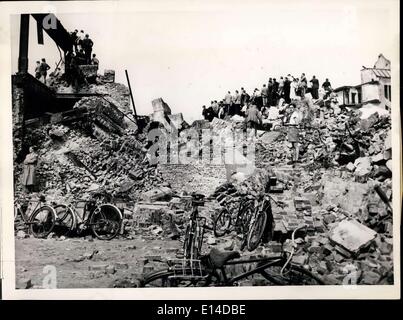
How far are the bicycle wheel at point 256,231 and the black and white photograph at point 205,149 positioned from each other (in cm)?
1

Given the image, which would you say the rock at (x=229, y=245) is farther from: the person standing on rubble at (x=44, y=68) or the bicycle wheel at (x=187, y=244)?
the person standing on rubble at (x=44, y=68)

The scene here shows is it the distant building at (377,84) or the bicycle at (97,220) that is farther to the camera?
the bicycle at (97,220)

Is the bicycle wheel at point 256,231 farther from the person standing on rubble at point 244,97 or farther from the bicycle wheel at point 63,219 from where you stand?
the bicycle wheel at point 63,219

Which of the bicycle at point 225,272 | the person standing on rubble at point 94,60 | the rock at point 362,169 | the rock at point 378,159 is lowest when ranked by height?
the bicycle at point 225,272

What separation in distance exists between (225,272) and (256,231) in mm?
423

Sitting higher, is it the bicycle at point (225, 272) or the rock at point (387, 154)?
the rock at point (387, 154)

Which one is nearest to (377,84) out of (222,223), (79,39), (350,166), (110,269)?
(350,166)

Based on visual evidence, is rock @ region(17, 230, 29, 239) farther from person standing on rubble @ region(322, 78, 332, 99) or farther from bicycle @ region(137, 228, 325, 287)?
person standing on rubble @ region(322, 78, 332, 99)

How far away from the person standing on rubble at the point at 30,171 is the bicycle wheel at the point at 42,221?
7.9 inches

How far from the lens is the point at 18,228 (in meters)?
3.97

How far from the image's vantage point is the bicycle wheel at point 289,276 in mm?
3873

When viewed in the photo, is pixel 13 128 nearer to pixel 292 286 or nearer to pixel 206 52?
pixel 206 52

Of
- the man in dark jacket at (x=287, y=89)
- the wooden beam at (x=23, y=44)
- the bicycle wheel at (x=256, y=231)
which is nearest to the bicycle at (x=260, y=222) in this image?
the bicycle wheel at (x=256, y=231)

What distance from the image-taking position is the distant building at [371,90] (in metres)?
3.85
